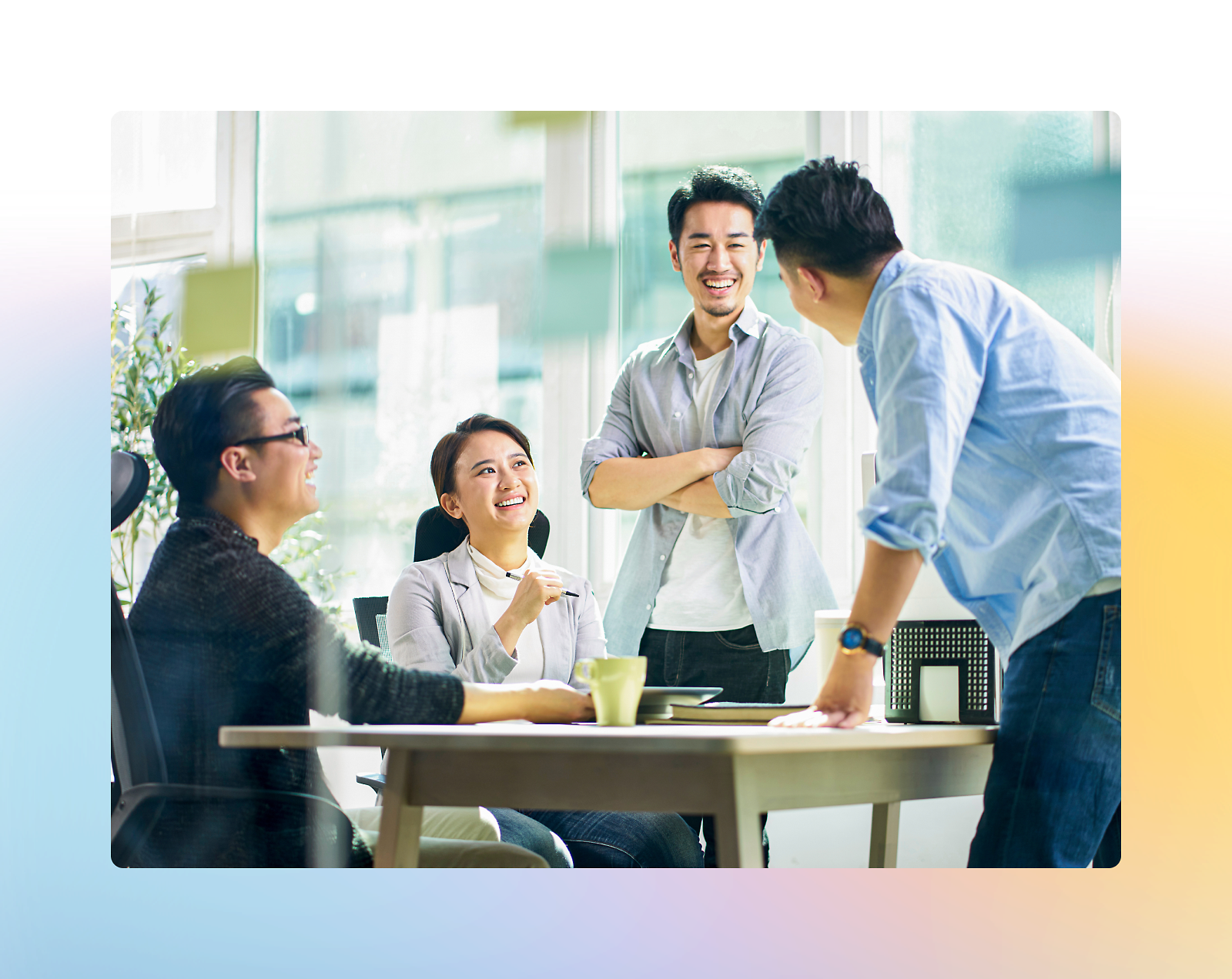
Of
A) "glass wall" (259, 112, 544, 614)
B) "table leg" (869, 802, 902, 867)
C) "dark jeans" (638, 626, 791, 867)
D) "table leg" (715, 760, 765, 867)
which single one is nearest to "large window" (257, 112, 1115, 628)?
"glass wall" (259, 112, 544, 614)

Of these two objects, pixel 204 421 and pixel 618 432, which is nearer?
pixel 204 421

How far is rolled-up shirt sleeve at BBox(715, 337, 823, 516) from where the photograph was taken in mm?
1609

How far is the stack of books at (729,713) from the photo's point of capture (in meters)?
1.45

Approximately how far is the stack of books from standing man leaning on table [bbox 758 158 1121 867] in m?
0.12

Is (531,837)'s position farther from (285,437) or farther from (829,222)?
(829,222)

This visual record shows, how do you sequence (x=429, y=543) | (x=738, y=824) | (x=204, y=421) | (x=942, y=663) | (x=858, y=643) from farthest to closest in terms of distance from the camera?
(x=429, y=543)
(x=204, y=421)
(x=942, y=663)
(x=858, y=643)
(x=738, y=824)

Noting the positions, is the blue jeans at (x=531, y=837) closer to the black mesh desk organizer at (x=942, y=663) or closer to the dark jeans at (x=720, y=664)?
the dark jeans at (x=720, y=664)

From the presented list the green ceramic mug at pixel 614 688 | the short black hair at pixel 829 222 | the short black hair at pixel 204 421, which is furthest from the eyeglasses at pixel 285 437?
the short black hair at pixel 829 222

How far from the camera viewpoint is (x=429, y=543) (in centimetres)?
167

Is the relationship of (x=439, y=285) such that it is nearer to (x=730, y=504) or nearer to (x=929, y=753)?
(x=730, y=504)

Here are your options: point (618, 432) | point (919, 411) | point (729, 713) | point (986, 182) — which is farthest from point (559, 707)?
point (986, 182)

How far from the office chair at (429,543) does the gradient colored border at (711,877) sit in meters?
0.33

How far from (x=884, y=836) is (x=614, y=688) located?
42 cm

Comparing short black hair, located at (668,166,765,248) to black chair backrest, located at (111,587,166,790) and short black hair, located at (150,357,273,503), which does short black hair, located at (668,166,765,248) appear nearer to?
short black hair, located at (150,357,273,503)
